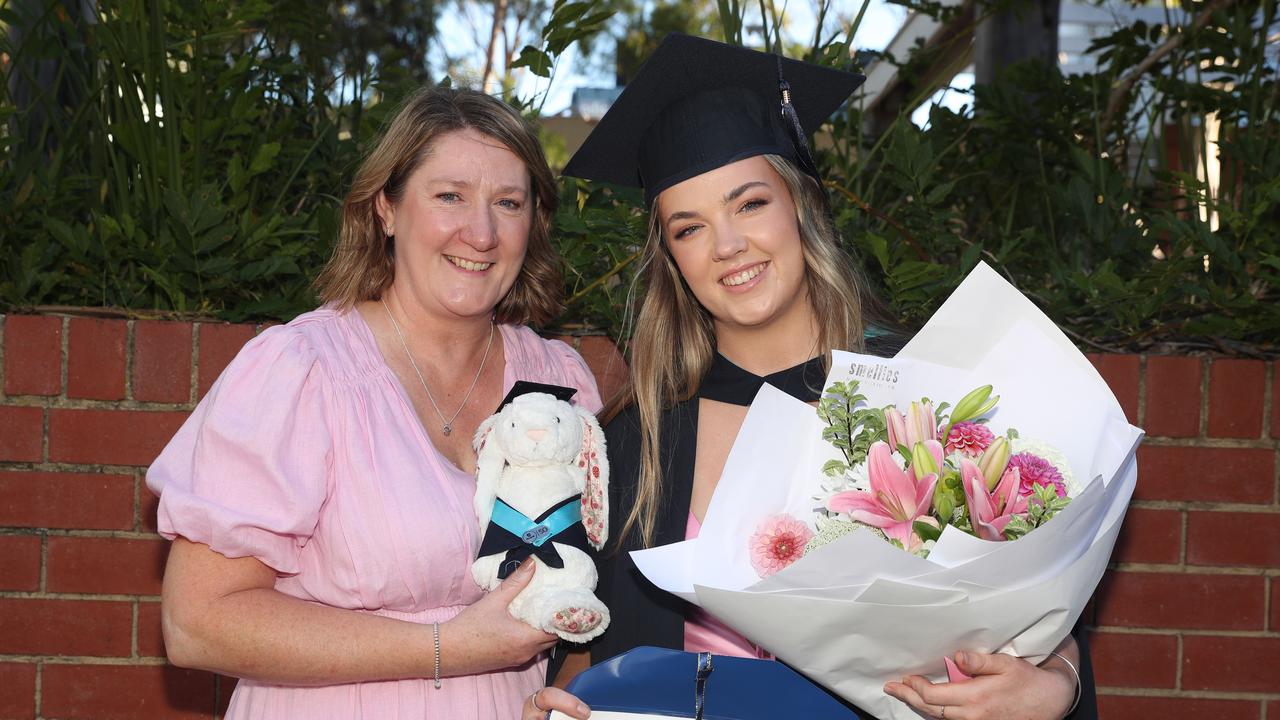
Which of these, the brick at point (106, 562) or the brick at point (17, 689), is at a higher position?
the brick at point (106, 562)

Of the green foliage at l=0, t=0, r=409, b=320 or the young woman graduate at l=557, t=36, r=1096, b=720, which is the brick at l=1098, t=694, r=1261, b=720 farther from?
the green foliage at l=0, t=0, r=409, b=320

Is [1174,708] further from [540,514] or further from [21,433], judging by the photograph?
[21,433]

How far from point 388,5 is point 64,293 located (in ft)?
50.1

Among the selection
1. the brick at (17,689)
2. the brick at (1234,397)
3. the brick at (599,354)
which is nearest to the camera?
the brick at (17,689)

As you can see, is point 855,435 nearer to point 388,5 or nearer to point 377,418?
point 377,418

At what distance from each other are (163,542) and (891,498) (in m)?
1.98

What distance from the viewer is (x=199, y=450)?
2062 millimetres

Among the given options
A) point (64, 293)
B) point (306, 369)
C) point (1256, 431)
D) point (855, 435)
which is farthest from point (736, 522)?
Answer: point (64, 293)

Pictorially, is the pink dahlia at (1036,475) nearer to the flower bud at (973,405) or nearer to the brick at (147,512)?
the flower bud at (973,405)

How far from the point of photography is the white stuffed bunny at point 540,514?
6.63 ft

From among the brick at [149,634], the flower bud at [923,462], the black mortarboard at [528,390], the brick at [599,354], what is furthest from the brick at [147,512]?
the flower bud at [923,462]

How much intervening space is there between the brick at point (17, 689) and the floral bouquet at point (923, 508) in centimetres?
189

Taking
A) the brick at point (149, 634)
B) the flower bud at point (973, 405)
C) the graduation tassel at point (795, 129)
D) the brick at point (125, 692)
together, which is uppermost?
the graduation tassel at point (795, 129)

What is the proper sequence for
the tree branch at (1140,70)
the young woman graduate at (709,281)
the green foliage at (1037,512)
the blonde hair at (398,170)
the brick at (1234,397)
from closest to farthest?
the green foliage at (1037,512)
the young woman graduate at (709,281)
the blonde hair at (398,170)
the brick at (1234,397)
the tree branch at (1140,70)
